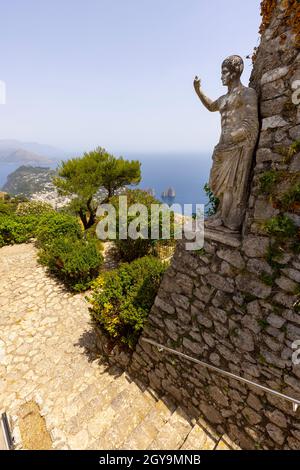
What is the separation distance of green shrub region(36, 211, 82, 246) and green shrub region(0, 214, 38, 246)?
1151 mm

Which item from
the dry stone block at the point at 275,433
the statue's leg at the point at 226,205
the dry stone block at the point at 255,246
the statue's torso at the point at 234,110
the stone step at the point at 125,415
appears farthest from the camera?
the stone step at the point at 125,415

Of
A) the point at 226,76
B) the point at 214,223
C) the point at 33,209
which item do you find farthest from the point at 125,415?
the point at 33,209

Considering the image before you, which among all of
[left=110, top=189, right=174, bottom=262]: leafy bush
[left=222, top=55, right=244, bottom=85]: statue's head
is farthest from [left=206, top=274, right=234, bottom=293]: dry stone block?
[left=110, top=189, right=174, bottom=262]: leafy bush

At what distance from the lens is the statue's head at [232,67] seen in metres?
2.95

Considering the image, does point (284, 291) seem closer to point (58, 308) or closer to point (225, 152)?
point (225, 152)

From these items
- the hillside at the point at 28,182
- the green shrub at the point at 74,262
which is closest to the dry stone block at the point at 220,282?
the green shrub at the point at 74,262

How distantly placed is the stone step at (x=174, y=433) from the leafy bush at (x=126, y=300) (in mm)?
1383

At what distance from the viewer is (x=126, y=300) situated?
4.91 meters

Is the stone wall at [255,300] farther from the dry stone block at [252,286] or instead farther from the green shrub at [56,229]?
the green shrub at [56,229]

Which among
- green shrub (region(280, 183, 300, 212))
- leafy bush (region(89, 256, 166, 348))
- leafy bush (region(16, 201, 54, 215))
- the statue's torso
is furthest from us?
leafy bush (region(16, 201, 54, 215))

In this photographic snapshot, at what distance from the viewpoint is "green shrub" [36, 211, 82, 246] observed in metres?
10.0

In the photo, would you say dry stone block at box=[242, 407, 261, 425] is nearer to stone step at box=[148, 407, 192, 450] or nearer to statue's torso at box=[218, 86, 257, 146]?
stone step at box=[148, 407, 192, 450]

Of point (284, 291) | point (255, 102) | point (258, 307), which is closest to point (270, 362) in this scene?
point (258, 307)

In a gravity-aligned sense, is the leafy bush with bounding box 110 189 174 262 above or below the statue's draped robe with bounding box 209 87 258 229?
below
